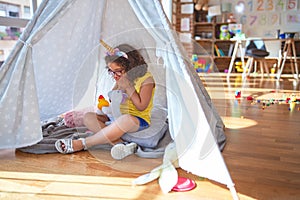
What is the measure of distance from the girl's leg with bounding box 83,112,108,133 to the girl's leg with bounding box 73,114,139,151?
0.10 meters

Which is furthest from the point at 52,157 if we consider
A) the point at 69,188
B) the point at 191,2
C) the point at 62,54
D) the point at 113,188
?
the point at 191,2

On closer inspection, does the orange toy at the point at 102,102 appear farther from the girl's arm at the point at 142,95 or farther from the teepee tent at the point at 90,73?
the girl's arm at the point at 142,95

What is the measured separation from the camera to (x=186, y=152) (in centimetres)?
128

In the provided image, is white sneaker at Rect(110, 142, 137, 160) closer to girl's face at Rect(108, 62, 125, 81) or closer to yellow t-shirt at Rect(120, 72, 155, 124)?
yellow t-shirt at Rect(120, 72, 155, 124)

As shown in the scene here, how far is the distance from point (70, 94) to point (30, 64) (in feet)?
2.50

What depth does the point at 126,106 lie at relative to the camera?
162 centimetres

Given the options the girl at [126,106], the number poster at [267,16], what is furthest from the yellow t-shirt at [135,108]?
the number poster at [267,16]

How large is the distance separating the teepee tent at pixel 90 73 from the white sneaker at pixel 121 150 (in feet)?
0.99

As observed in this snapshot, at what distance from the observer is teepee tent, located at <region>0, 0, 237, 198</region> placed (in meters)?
1.28

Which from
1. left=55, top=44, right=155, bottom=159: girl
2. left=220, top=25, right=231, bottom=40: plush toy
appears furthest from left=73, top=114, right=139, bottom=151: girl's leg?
left=220, top=25, right=231, bottom=40: plush toy

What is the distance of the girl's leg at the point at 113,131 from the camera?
160 cm

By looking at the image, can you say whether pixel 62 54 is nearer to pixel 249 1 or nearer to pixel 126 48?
pixel 126 48

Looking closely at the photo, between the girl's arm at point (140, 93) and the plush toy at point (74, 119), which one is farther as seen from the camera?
the plush toy at point (74, 119)

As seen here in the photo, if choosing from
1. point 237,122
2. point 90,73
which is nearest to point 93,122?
point 90,73
